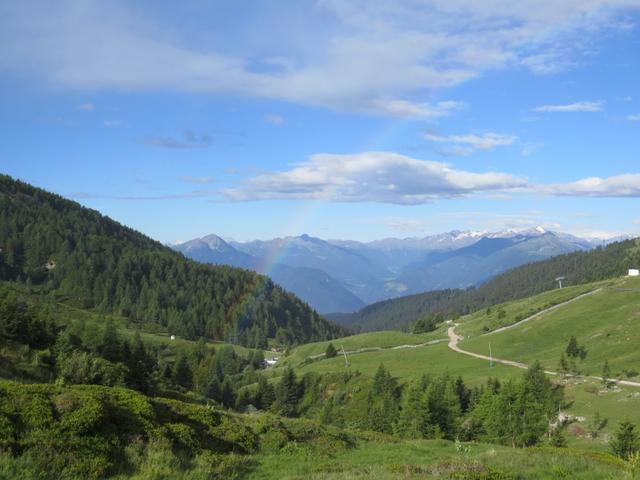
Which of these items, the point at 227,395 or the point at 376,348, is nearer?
the point at 227,395

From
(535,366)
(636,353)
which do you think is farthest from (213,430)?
(636,353)

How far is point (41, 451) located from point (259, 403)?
344ft

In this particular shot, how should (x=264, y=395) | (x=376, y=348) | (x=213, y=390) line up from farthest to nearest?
(x=376, y=348)
(x=264, y=395)
(x=213, y=390)

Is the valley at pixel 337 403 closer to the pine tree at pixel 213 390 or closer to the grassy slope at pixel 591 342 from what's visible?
the pine tree at pixel 213 390

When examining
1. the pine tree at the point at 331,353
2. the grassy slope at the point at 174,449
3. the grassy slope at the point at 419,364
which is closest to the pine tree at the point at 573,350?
the grassy slope at the point at 419,364

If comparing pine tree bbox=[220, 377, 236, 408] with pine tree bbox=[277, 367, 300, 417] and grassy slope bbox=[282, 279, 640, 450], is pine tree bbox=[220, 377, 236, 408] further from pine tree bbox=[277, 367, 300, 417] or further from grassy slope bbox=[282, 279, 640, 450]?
grassy slope bbox=[282, 279, 640, 450]

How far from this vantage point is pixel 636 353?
96250 millimetres

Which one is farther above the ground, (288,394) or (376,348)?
(376,348)

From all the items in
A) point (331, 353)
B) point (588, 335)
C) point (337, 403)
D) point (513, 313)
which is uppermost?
point (513, 313)

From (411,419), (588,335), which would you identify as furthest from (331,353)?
(411,419)

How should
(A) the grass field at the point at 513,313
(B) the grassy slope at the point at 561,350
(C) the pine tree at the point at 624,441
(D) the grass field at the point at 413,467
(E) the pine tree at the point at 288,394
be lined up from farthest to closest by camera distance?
(A) the grass field at the point at 513,313, (E) the pine tree at the point at 288,394, (B) the grassy slope at the point at 561,350, (C) the pine tree at the point at 624,441, (D) the grass field at the point at 413,467

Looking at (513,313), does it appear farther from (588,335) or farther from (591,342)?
(591,342)

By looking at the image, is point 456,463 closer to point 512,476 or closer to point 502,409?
point 512,476

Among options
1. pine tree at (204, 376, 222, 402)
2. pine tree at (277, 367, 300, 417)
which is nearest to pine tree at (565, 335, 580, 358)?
pine tree at (277, 367, 300, 417)
